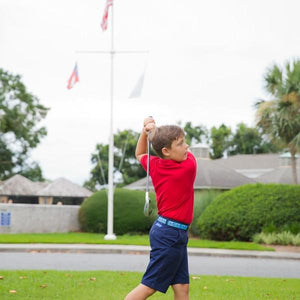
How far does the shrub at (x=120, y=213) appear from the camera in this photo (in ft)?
76.8

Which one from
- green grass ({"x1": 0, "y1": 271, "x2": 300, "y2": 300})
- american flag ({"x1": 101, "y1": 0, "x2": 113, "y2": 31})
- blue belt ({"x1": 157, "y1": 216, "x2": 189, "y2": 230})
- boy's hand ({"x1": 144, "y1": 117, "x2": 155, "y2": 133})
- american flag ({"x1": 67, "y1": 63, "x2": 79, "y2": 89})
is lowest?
green grass ({"x1": 0, "y1": 271, "x2": 300, "y2": 300})

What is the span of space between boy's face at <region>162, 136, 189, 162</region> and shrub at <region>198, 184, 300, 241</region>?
14.8 m

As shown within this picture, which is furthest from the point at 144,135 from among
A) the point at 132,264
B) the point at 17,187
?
the point at 17,187

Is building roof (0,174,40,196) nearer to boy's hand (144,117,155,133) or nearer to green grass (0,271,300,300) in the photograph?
green grass (0,271,300,300)

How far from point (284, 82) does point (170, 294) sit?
49.6 ft

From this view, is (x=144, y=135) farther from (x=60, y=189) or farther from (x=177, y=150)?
(x=60, y=189)

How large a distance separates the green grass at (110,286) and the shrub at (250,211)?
9315 mm

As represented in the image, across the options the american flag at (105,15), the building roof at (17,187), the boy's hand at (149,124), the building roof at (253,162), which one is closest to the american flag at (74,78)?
the american flag at (105,15)

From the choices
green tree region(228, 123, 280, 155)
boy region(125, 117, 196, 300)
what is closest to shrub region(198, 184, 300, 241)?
boy region(125, 117, 196, 300)

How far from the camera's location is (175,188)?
4.45m

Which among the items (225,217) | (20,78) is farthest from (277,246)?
(20,78)

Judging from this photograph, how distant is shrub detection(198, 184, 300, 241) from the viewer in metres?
18.8

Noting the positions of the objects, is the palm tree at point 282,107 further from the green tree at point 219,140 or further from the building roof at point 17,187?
the green tree at point 219,140

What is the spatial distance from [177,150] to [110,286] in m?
4.26
